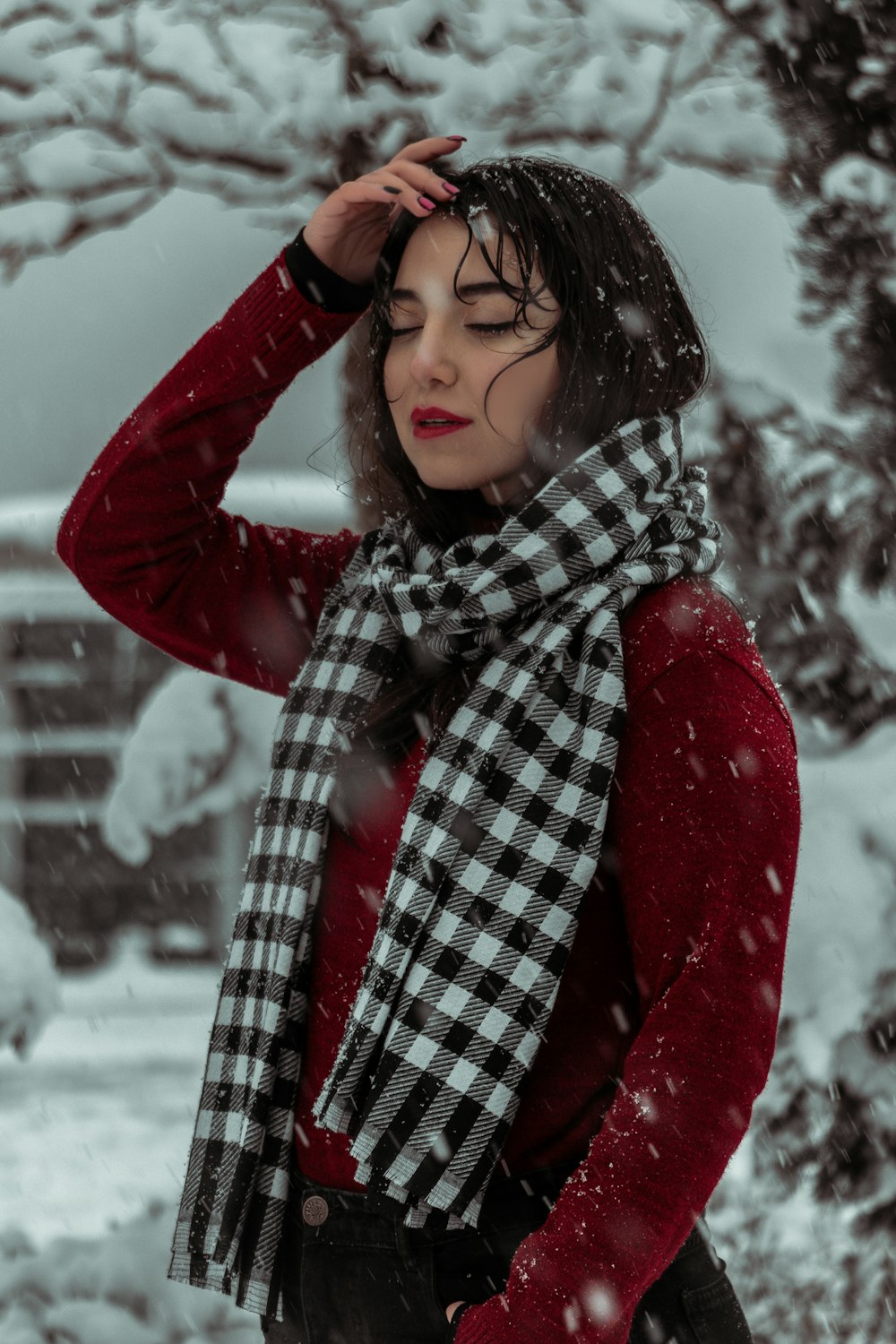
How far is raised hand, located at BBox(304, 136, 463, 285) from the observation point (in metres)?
1.39

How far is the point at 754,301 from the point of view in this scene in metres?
2.93

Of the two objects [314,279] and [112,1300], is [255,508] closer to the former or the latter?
[112,1300]

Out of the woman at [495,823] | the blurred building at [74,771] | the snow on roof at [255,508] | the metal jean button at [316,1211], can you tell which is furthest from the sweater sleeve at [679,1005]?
the blurred building at [74,771]

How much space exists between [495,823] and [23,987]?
2085 mm

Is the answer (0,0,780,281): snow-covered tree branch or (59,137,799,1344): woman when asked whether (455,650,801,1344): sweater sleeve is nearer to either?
(59,137,799,1344): woman

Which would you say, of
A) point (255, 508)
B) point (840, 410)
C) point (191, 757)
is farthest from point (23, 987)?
point (255, 508)

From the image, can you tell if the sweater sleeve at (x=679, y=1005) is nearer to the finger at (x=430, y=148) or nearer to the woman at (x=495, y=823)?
the woman at (x=495, y=823)

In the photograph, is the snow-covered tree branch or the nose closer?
the nose

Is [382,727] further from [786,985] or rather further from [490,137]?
[490,137]

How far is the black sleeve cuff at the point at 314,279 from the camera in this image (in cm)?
151

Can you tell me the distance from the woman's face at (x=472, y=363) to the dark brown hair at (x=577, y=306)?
0.03ft

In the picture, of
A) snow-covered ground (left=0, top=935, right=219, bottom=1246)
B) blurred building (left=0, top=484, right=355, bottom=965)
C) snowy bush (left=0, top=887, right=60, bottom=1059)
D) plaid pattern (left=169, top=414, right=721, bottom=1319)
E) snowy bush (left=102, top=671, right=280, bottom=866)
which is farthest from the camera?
blurred building (left=0, top=484, right=355, bottom=965)

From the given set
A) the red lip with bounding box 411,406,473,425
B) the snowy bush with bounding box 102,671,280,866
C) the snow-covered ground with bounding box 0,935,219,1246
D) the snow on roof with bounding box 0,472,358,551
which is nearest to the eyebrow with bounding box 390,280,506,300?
the red lip with bounding box 411,406,473,425

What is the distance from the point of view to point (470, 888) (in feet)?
4.08
